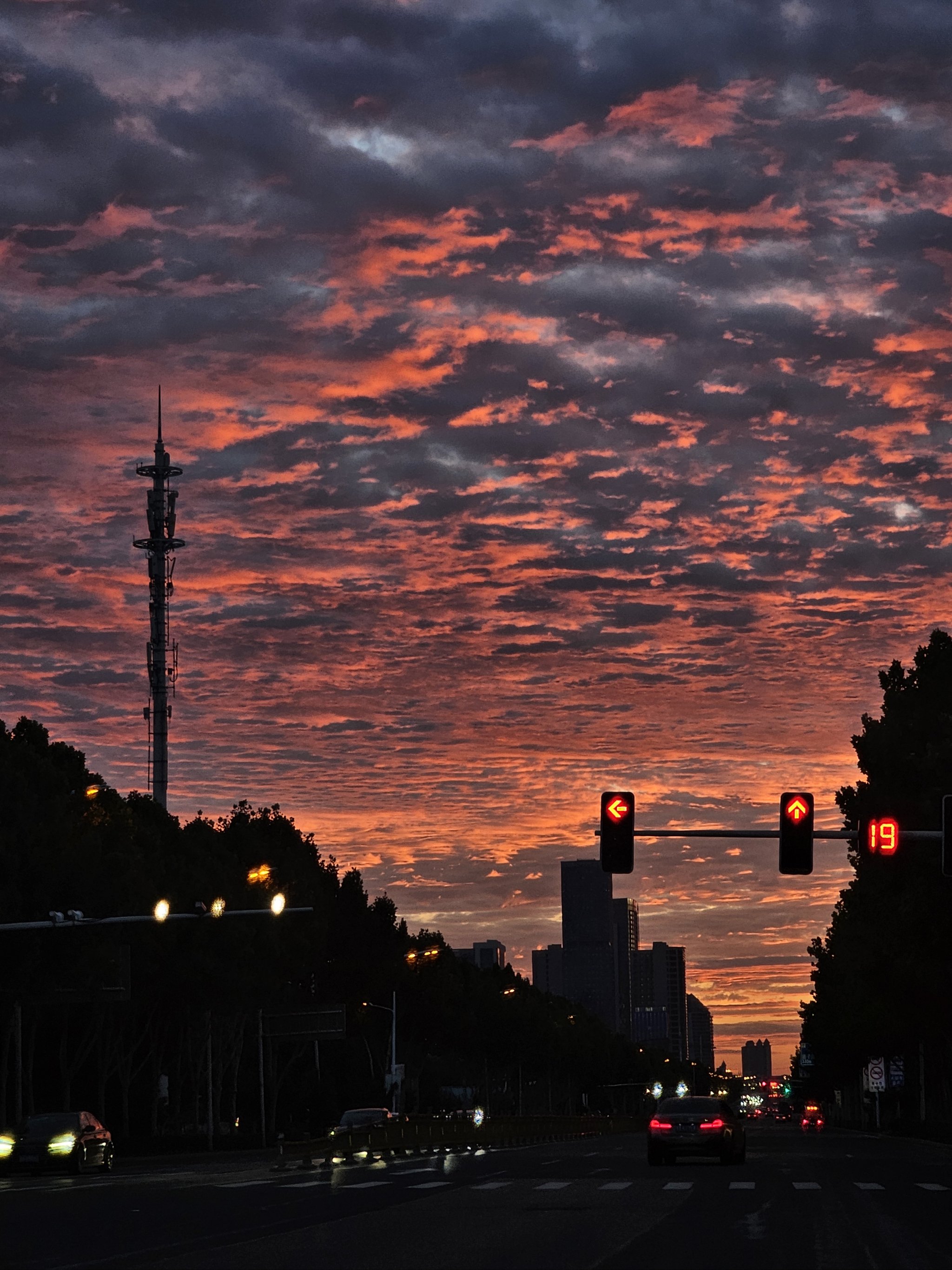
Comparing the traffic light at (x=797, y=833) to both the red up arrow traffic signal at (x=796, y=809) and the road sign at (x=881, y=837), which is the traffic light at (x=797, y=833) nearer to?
the red up arrow traffic signal at (x=796, y=809)

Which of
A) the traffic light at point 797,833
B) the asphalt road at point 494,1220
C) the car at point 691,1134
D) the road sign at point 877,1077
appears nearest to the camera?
the asphalt road at point 494,1220

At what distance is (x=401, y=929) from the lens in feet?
417

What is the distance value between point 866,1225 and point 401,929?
107 m

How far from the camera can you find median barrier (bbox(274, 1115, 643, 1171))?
5616cm

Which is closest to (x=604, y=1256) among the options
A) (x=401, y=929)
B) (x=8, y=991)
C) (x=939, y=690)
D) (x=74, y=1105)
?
(x=8, y=991)

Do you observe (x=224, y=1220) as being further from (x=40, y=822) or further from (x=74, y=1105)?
(x=74, y=1105)

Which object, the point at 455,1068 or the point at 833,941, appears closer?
the point at 833,941

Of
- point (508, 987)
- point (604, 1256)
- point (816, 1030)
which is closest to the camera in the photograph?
point (604, 1256)

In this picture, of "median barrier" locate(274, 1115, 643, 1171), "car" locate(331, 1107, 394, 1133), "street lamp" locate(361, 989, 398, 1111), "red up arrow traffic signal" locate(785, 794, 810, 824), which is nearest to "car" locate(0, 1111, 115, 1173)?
"median barrier" locate(274, 1115, 643, 1171)

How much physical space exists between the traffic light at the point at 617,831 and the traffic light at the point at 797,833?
2.53m

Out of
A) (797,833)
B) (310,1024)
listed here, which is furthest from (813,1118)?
(797,833)

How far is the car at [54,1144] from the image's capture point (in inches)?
1761

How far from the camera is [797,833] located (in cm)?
3089

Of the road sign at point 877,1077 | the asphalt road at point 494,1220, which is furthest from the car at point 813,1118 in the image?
the asphalt road at point 494,1220
